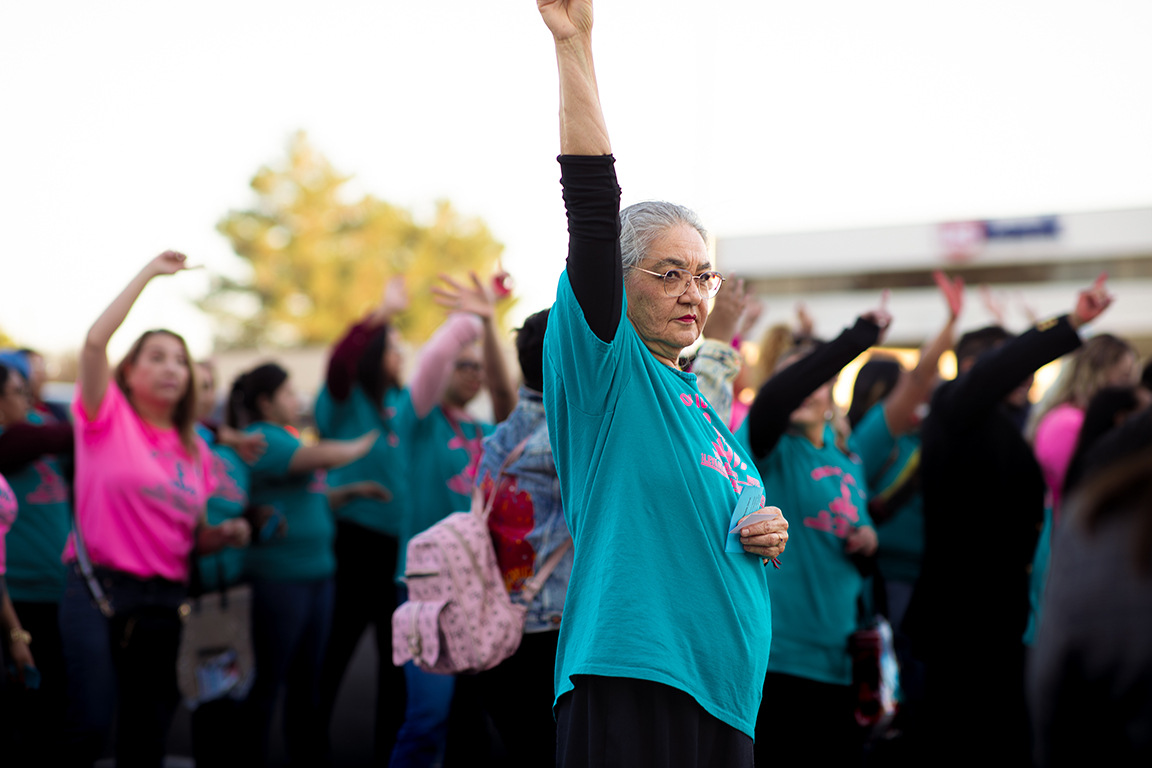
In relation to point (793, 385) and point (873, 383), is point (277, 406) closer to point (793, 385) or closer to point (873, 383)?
point (793, 385)

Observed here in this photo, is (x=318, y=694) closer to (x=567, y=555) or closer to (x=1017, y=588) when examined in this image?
(x=567, y=555)

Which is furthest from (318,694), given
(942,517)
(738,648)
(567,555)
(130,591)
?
(738,648)

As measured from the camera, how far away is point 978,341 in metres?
4.99

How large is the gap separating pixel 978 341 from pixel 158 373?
3.95m

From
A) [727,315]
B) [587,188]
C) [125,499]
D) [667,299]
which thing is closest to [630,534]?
[667,299]

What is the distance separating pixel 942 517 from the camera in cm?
424

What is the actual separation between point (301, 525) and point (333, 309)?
33.9m

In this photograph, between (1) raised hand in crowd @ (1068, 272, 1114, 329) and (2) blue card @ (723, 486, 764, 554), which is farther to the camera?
(1) raised hand in crowd @ (1068, 272, 1114, 329)

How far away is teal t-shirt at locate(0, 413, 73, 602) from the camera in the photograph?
4465 mm

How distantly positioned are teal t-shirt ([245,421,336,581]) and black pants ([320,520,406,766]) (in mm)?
158

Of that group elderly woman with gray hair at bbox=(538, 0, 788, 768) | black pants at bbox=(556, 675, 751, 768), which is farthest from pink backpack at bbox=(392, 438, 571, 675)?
black pants at bbox=(556, 675, 751, 768)

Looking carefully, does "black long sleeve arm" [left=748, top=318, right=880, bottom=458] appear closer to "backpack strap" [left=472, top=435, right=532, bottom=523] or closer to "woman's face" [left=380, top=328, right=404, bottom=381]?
"backpack strap" [left=472, top=435, right=532, bottom=523]

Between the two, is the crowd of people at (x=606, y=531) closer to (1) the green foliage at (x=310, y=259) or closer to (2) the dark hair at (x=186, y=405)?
(2) the dark hair at (x=186, y=405)

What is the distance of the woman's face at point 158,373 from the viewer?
4.36 meters
